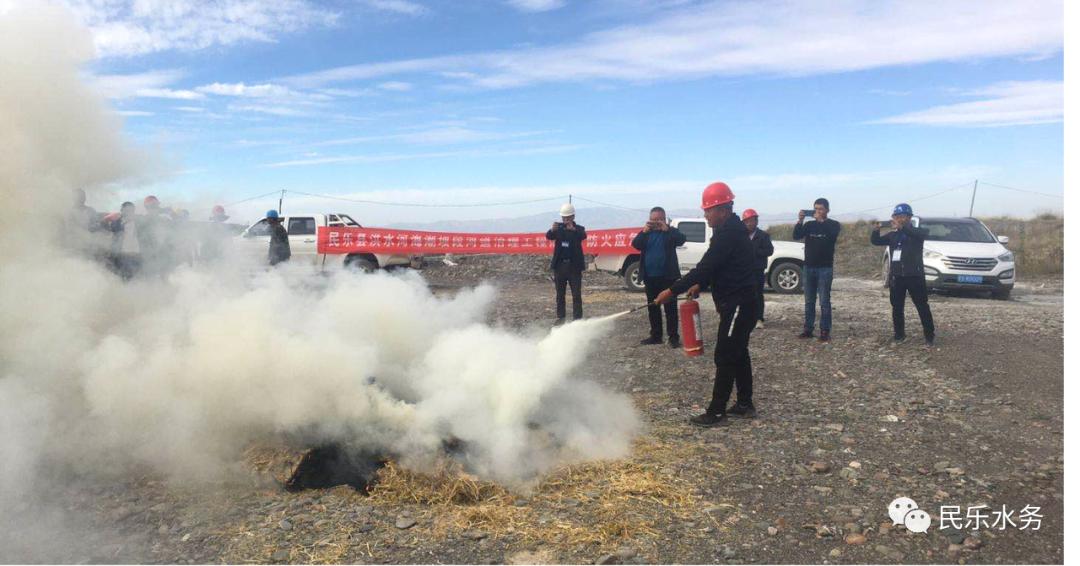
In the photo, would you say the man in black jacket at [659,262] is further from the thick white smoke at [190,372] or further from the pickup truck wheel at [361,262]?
the pickup truck wheel at [361,262]

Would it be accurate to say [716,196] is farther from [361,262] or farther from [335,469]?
[361,262]

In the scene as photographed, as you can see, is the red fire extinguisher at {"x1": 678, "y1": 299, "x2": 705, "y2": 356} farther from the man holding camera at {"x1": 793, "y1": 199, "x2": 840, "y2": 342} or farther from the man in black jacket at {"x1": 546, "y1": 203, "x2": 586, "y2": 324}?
the man in black jacket at {"x1": 546, "y1": 203, "x2": 586, "y2": 324}

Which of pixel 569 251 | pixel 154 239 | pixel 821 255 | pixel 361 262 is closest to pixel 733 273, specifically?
pixel 821 255

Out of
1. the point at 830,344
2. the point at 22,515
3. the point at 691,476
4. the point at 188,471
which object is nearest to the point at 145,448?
the point at 188,471

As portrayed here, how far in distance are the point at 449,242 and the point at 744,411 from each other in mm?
14282

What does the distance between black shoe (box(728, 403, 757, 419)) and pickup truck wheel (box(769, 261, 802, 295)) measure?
9787mm

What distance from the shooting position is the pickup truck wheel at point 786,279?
1487 cm

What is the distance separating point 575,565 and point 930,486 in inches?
99.0

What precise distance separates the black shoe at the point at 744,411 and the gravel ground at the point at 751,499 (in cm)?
8

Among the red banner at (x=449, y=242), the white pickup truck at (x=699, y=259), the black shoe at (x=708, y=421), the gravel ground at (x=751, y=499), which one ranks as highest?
the red banner at (x=449, y=242)

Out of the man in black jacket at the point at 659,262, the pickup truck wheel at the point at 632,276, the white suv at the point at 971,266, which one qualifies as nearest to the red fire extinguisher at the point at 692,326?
the man in black jacket at the point at 659,262

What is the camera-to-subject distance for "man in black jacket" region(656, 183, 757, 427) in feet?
18.5

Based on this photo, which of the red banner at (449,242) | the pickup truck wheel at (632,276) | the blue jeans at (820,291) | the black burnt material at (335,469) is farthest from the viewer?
the red banner at (449,242)

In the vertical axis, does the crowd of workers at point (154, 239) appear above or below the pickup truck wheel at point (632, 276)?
above
